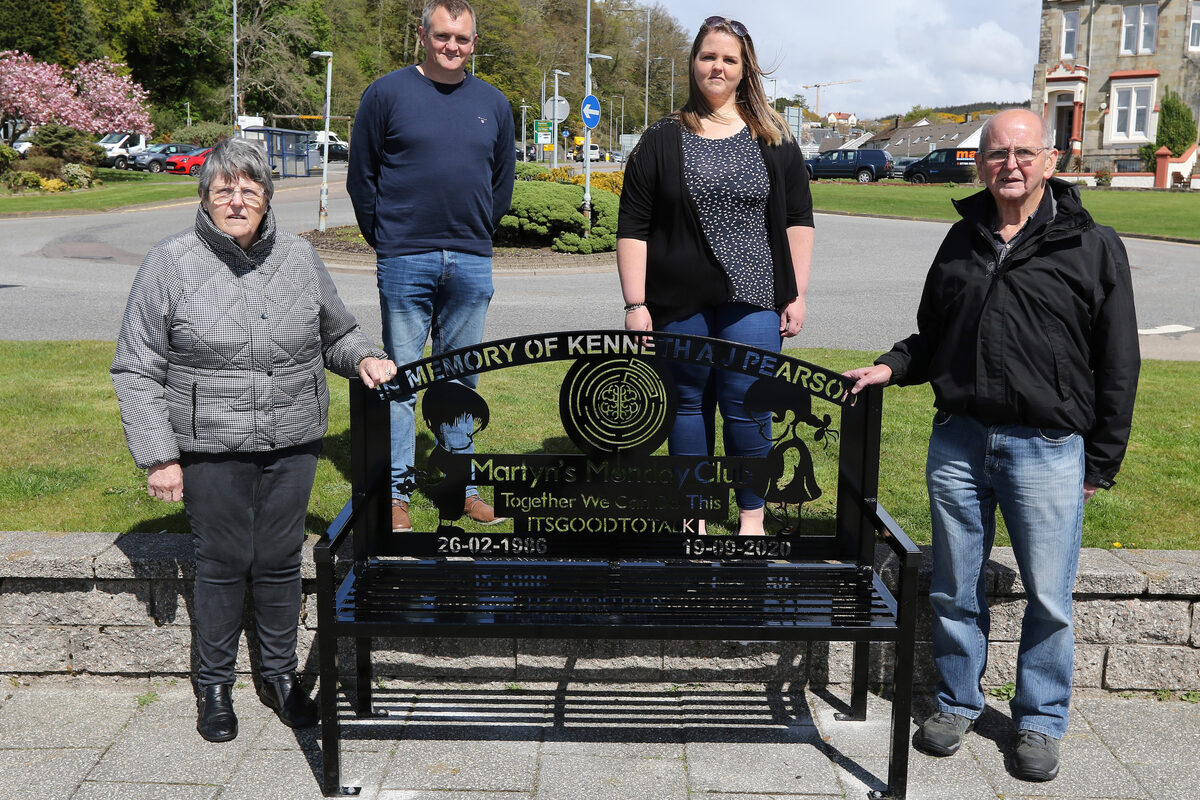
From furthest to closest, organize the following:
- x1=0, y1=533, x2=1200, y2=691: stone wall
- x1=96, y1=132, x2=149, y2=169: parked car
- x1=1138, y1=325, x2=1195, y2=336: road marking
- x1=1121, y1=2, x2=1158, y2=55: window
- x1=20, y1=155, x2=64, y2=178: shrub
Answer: x1=1121, y1=2, x2=1158, y2=55: window, x1=96, y1=132, x2=149, y2=169: parked car, x1=20, y1=155, x2=64, y2=178: shrub, x1=1138, y1=325, x2=1195, y2=336: road marking, x1=0, y1=533, x2=1200, y2=691: stone wall

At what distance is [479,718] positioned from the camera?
11.0 feet

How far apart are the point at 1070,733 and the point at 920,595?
59cm

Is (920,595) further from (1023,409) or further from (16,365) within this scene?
(16,365)

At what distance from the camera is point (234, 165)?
9.86 ft

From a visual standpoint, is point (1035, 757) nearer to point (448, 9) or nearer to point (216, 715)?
point (216, 715)

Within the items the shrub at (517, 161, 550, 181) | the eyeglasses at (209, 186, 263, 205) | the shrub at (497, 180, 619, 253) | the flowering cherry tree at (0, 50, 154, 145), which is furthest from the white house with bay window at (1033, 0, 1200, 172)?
the eyeglasses at (209, 186, 263, 205)

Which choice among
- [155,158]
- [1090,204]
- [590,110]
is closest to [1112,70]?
[1090,204]

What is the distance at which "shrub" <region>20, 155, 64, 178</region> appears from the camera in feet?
114

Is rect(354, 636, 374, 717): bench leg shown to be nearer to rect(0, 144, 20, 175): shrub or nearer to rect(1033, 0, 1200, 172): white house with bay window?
rect(0, 144, 20, 175): shrub

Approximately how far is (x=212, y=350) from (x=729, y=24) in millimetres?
1924

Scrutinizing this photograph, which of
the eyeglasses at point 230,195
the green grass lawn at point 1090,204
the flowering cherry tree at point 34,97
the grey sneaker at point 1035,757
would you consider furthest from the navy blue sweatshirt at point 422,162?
the flowering cherry tree at point 34,97

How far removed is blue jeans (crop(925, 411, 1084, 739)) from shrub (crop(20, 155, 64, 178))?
37.3 m

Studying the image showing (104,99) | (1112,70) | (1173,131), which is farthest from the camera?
(1112,70)

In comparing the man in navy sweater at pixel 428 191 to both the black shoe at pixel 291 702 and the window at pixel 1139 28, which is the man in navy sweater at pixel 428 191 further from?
the window at pixel 1139 28
